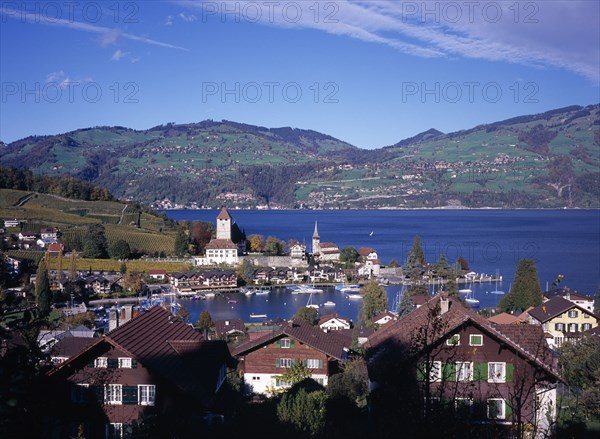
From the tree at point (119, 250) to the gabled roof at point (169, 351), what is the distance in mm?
27448

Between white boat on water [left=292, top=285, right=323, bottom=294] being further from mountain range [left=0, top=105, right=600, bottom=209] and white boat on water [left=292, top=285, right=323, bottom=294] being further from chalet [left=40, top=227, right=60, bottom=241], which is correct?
mountain range [left=0, top=105, right=600, bottom=209]

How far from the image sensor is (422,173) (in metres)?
130

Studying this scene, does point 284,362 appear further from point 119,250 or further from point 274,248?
point 274,248

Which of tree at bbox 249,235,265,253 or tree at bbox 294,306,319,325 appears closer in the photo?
tree at bbox 294,306,319,325

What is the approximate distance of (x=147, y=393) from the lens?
16.3 ft

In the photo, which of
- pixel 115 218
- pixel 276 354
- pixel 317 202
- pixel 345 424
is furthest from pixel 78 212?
pixel 317 202

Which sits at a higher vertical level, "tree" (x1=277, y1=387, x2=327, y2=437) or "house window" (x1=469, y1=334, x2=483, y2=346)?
"house window" (x1=469, y1=334, x2=483, y2=346)

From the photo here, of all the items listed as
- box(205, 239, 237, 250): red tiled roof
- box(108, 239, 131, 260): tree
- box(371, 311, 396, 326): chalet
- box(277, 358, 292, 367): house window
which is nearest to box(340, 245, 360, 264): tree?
box(205, 239, 237, 250): red tiled roof

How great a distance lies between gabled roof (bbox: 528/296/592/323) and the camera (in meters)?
13.8

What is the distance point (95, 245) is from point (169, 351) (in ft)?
94.1

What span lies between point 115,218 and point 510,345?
39.3 metres

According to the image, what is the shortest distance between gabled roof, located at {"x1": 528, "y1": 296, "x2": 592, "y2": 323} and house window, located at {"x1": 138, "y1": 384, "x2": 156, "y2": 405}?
36.4 ft

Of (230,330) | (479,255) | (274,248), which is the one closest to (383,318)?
(230,330)

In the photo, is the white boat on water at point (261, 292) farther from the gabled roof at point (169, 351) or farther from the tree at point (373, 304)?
the gabled roof at point (169, 351)
